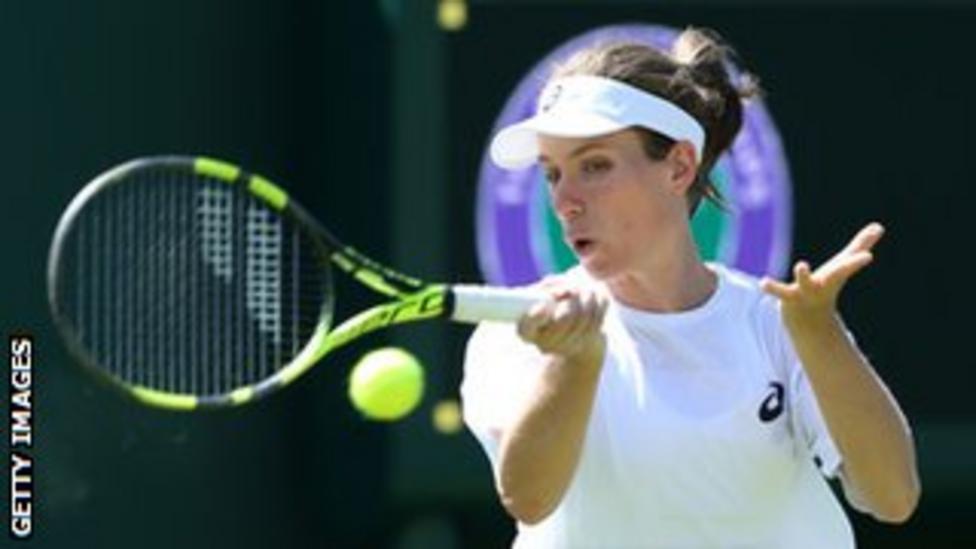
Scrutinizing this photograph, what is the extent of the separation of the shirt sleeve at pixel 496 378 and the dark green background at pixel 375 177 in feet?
6.93

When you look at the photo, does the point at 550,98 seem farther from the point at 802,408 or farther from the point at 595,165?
the point at 802,408

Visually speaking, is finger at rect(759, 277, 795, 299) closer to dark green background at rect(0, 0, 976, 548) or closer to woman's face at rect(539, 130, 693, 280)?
woman's face at rect(539, 130, 693, 280)

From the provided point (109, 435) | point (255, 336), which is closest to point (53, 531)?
point (109, 435)

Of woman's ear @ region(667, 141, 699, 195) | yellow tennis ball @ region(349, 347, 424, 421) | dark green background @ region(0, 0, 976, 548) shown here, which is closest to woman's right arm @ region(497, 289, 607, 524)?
yellow tennis ball @ region(349, 347, 424, 421)

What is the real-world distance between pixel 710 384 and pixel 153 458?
2.38 meters

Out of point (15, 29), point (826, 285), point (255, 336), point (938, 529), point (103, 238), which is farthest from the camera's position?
point (938, 529)

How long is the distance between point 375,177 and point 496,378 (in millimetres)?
2238

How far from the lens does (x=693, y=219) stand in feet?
19.8

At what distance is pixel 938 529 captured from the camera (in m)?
6.30

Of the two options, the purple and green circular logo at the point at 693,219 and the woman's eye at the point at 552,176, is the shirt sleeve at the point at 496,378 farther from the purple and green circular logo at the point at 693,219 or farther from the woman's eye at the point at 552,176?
the purple and green circular logo at the point at 693,219

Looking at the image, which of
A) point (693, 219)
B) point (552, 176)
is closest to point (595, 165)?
point (552, 176)

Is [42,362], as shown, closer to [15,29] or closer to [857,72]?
[15,29]

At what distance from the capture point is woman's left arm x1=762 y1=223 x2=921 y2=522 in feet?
12.0

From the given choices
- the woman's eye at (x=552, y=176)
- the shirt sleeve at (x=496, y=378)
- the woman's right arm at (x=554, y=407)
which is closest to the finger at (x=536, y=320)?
the woman's right arm at (x=554, y=407)
